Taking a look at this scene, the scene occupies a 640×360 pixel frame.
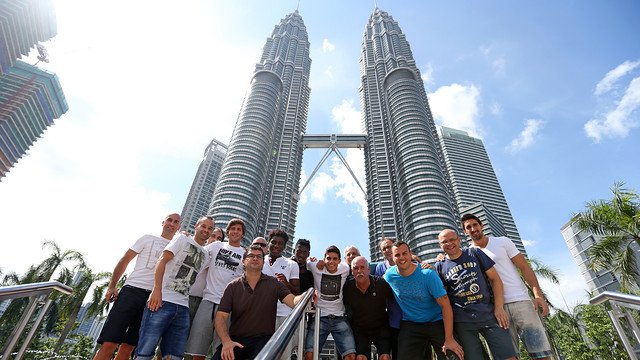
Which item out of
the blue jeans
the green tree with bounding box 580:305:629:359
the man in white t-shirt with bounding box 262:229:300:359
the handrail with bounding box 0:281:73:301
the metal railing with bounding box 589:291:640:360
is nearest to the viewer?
the handrail with bounding box 0:281:73:301

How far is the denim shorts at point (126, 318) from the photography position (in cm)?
352

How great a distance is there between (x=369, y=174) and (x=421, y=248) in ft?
138

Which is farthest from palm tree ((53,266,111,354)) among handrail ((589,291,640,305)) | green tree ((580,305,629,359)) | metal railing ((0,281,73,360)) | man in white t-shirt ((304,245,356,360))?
green tree ((580,305,629,359))

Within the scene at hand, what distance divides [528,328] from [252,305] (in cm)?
357

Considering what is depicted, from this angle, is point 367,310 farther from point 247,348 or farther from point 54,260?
point 54,260

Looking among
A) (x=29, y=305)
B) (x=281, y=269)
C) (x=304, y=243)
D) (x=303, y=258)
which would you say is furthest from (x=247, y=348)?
(x=29, y=305)

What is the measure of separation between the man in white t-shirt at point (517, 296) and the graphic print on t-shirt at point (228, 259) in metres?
3.48

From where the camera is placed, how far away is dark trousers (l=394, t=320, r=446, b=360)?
3.83 meters

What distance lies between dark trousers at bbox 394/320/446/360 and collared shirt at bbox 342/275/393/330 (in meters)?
0.43

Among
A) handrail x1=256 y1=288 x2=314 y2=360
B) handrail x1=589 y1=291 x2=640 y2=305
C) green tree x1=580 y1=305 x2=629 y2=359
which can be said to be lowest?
handrail x1=256 y1=288 x2=314 y2=360

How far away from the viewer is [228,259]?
15.0 ft

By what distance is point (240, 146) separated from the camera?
300ft

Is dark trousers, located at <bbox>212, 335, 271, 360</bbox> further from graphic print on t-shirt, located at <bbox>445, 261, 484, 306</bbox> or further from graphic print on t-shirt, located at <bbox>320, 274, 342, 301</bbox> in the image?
graphic print on t-shirt, located at <bbox>445, 261, 484, 306</bbox>

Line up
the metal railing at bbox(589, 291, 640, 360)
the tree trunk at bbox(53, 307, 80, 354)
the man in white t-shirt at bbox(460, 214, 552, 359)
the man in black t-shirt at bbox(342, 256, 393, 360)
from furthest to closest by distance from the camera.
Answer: the tree trunk at bbox(53, 307, 80, 354), the man in black t-shirt at bbox(342, 256, 393, 360), the man in white t-shirt at bbox(460, 214, 552, 359), the metal railing at bbox(589, 291, 640, 360)
